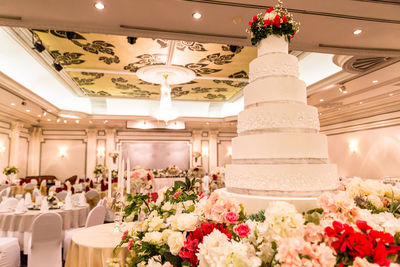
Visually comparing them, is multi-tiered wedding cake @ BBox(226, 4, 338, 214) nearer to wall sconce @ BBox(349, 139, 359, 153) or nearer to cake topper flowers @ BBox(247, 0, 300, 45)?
cake topper flowers @ BBox(247, 0, 300, 45)

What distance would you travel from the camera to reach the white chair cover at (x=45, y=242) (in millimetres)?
3682

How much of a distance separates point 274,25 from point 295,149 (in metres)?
1.04

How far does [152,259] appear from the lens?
4.72 ft

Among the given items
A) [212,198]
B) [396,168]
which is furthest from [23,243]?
[396,168]

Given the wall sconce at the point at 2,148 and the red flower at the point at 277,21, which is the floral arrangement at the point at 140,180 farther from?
the wall sconce at the point at 2,148

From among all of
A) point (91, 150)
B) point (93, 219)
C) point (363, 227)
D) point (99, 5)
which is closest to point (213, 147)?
point (91, 150)

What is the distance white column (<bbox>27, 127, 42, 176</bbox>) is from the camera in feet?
42.4

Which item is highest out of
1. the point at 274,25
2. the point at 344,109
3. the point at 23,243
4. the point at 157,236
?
the point at 344,109

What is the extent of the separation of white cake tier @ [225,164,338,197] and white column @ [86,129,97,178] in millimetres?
12779

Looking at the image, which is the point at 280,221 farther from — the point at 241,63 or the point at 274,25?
the point at 241,63

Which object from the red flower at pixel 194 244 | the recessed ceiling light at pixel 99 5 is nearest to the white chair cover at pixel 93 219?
the recessed ceiling light at pixel 99 5

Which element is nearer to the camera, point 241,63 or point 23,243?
point 23,243

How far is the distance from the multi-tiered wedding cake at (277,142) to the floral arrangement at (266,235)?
0.33 meters

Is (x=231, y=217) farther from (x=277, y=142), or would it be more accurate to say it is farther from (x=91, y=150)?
(x=91, y=150)
